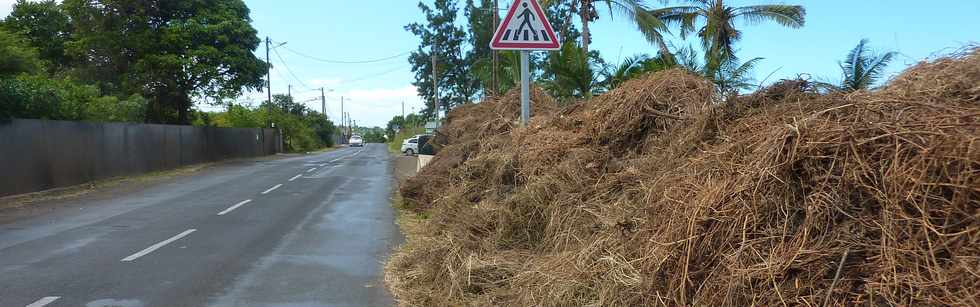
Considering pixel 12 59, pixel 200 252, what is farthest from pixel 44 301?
pixel 12 59

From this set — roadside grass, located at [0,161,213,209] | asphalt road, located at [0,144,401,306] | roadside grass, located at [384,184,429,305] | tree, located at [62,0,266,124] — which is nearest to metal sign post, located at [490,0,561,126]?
roadside grass, located at [384,184,429,305]

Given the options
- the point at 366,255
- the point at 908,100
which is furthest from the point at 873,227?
the point at 366,255

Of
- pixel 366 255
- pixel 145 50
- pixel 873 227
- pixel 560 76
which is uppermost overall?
pixel 145 50

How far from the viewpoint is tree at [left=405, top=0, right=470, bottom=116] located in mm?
45469

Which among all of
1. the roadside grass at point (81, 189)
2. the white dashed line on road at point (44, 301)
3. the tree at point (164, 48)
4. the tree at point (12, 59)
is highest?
the tree at point (164, 48)

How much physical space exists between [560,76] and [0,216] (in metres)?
11.1

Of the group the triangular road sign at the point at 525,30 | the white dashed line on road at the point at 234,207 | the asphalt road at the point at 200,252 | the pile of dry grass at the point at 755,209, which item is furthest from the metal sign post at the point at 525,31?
the white dashed line on road at the point at 234,207

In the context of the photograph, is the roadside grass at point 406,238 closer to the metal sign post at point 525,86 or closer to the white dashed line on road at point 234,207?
the metal sign post at point 525,86

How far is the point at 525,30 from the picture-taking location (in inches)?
320

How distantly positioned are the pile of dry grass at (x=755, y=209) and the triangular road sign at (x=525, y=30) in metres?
2.27

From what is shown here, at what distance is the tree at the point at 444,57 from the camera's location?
45469 millimetres

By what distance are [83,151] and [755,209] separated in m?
20.1

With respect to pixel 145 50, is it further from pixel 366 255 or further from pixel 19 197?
pixel 366 255

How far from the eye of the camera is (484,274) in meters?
5.53
